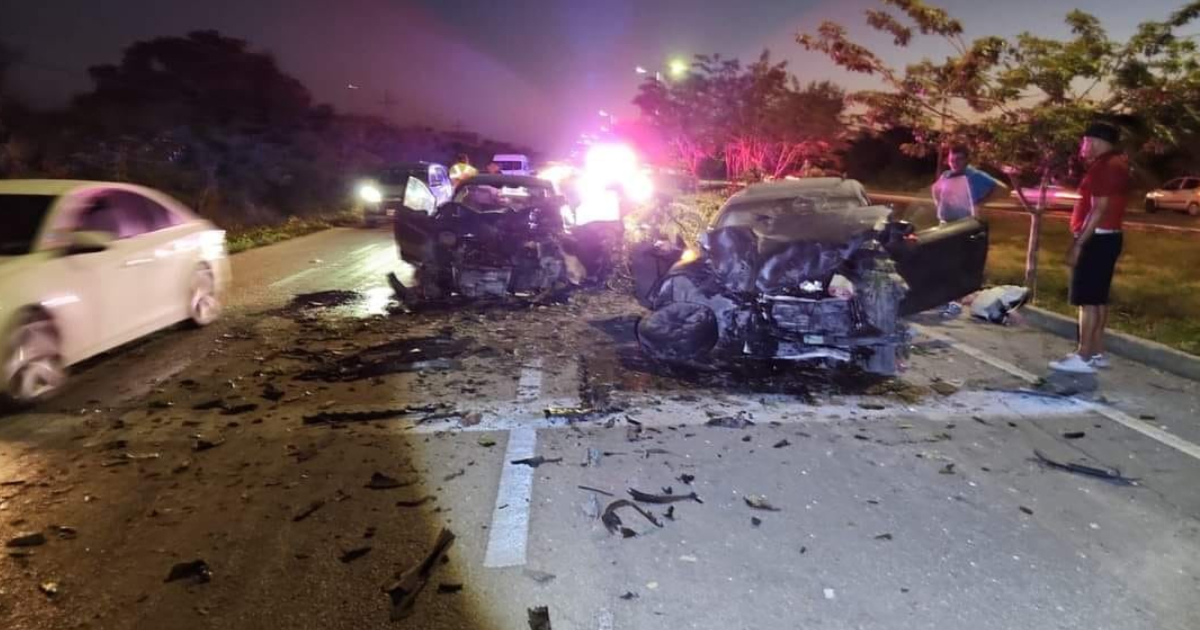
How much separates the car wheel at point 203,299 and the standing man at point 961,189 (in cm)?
822

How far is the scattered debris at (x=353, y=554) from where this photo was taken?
A: 3641 millimetres

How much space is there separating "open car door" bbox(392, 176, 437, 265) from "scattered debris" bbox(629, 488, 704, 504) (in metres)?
6.46

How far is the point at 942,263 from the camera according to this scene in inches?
313

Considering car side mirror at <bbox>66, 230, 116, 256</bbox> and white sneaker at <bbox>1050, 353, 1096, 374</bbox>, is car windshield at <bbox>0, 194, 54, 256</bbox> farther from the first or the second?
white sneaker at <bbox>1050, 353, 1096, 374</bbox>

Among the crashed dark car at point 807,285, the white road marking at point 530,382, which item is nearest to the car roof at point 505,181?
the crashed dark car at point 807,285

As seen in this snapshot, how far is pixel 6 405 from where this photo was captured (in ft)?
18.8

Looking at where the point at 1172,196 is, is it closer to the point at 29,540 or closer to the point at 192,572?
the point at 192,572

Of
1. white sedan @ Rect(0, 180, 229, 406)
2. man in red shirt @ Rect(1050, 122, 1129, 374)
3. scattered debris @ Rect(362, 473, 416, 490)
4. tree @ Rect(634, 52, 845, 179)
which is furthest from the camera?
tree @ Rect(634, 52, 845, 179)

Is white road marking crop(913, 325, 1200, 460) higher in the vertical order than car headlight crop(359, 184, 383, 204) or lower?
lower

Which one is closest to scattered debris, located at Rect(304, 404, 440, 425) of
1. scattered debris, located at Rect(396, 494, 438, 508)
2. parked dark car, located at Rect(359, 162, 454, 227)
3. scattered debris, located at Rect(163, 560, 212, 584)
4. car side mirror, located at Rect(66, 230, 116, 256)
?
scattered debris, located at Rect(396, 494, 438, 508)

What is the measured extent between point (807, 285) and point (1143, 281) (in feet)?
24.3

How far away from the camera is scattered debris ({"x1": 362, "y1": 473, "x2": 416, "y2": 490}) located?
4.45 metres

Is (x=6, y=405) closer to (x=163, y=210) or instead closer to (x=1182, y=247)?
(x=163, y=210)

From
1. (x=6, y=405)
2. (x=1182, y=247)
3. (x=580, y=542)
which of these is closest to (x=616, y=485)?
(x=580, y=542)
